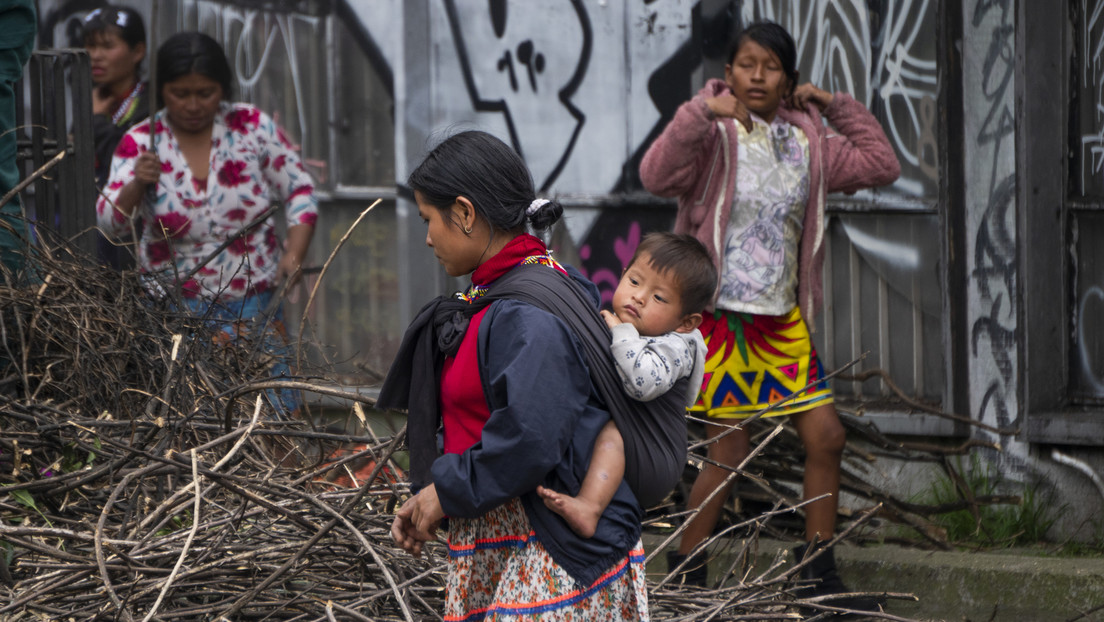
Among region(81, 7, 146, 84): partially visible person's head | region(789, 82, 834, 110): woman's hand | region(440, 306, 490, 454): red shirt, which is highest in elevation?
region(81, 7, 146, 84): partially visible person's head

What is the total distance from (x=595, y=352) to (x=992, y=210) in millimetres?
3277

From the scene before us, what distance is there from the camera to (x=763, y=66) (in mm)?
4551

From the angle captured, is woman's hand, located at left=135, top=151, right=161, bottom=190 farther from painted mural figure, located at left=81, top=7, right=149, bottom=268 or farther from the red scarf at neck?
the red scarf at neck

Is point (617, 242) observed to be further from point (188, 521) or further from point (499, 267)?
point (499, 267)

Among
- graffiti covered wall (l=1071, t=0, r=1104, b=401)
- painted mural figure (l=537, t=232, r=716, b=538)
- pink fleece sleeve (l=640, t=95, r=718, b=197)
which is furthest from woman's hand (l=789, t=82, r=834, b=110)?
painted mural figure (l=537, t=232, r=716, b=538)

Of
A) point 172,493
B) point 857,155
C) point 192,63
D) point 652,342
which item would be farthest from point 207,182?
point 652,342

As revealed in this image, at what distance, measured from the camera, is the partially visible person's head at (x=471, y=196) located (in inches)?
104

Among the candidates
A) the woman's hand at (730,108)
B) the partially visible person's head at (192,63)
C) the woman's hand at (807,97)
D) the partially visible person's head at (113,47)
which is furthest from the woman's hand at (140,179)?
the woman's hand at (807,97)

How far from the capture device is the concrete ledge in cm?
452

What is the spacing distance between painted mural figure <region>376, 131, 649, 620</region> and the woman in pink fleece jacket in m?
1.80

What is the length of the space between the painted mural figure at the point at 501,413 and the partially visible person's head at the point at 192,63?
10.8ft

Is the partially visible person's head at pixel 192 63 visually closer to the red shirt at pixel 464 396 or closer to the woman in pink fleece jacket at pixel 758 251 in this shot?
the woman in pink fleece jacket at pixel 758 251

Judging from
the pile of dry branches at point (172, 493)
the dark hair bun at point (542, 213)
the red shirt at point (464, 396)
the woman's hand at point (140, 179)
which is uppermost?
the woman's hand at point (140, 179)

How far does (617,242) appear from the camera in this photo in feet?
21.1
